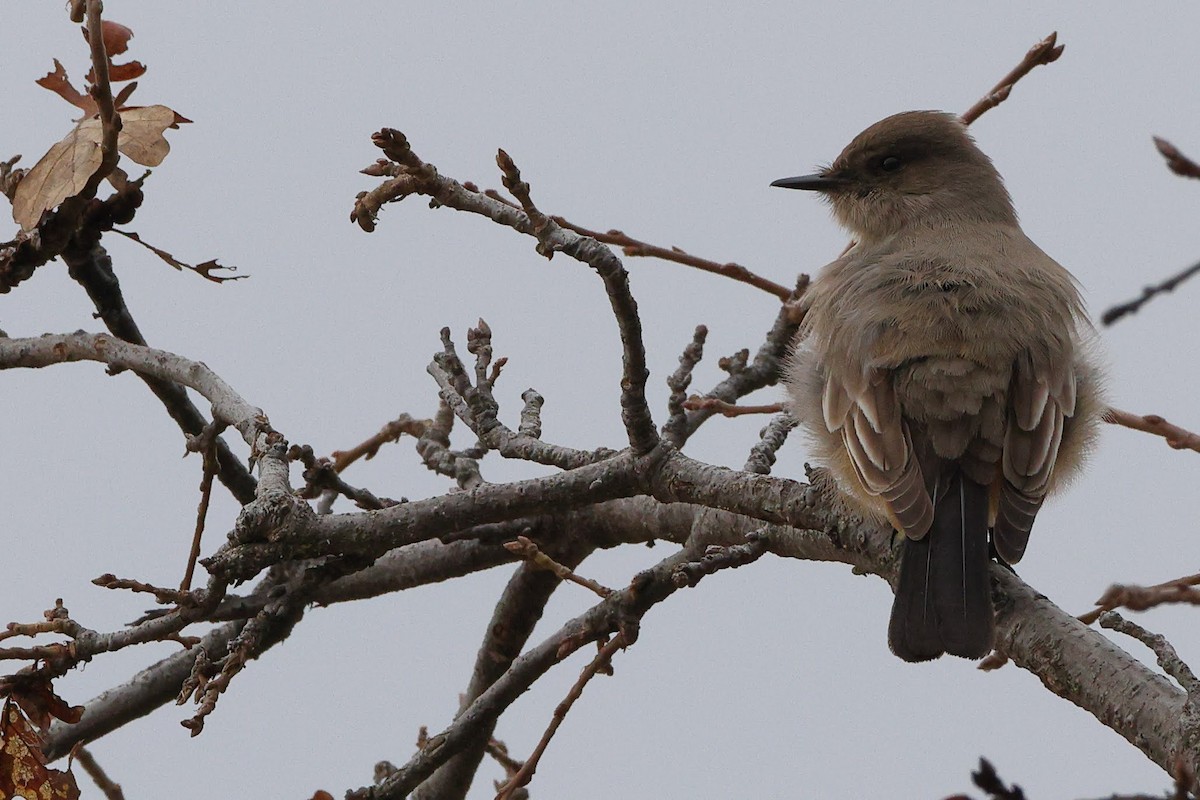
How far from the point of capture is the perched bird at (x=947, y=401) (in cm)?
346

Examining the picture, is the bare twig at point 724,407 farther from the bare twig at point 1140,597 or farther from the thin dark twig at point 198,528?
the bare twig at point 1140,597

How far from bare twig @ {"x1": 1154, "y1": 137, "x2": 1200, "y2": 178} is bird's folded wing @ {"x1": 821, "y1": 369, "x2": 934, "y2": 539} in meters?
2.04

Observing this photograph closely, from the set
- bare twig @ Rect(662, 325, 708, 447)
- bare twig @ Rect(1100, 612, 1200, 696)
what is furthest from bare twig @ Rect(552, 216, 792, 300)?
bare twig @ Rect(1100, 612, 1200, 696)

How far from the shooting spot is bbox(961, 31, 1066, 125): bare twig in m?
4.18

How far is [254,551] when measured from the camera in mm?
3236

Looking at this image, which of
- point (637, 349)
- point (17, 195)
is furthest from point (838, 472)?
point (17, 195)

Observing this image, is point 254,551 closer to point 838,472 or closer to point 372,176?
point 372,176

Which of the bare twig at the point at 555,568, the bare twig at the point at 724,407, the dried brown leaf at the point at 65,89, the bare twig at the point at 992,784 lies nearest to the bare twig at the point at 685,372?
the bare twig at the point at 724,407

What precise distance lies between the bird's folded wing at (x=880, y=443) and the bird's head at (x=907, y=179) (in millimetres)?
1597

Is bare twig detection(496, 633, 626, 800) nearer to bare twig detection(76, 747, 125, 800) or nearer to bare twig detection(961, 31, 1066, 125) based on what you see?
bare twig detection(76, 747, 125, 800)

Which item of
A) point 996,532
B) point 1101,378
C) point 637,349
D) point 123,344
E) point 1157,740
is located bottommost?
point 1157,740

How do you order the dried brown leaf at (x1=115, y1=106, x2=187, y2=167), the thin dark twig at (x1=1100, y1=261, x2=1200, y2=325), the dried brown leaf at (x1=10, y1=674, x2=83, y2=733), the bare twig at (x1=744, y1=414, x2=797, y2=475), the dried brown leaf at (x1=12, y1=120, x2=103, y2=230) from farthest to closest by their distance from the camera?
1. the bare twig at (x1=744, y1=414, x2=797, y2=475)
2. the dried brown leaf at (x1=115, y1=106, x2=187, y2=167)
3. the dried brown leaf at (x1=12, y1=120, x2=103, y2=230)
4. the dried brown leaf at (x1=10, y1=674, x2=83, y2=733)
5. the thin dark twig at (x1=1100, y1=261, x2=1200, y2=325)

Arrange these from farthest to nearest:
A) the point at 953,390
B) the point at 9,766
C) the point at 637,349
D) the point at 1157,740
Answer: the point at 953,390 → the point at 637,349 → the point at 9,766 → the point at 1157,740

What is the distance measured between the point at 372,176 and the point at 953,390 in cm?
184
